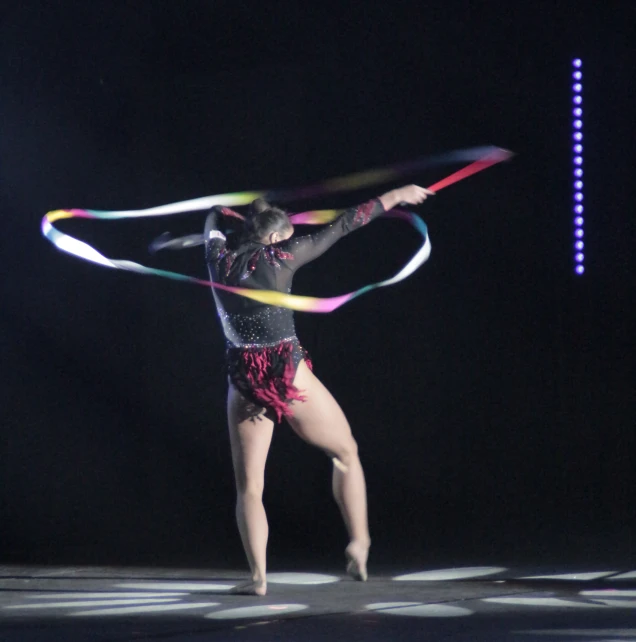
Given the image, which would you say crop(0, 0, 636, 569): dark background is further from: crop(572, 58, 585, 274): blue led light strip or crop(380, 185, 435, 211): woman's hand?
crop(380, 185, 435, 211): woman's hand

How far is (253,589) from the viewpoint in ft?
12.5

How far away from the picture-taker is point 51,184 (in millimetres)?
5113

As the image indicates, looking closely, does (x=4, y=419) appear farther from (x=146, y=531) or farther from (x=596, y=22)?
(x=596, y=22)

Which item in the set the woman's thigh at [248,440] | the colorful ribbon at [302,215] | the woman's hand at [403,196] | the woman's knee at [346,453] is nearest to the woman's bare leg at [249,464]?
the woman's thigh at [248,440]

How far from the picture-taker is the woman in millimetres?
3852

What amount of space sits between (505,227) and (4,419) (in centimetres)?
252

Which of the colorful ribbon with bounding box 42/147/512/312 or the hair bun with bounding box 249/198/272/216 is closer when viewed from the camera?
the colorful ribbon with bounding box 42/147/512/312

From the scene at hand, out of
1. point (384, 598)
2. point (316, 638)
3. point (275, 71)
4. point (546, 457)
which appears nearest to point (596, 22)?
point (275, 71)

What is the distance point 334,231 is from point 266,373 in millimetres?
557

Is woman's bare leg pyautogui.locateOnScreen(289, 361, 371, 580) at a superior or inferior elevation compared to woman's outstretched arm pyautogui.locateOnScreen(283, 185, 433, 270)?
inferior

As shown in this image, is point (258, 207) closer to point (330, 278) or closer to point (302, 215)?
point (302, 215)

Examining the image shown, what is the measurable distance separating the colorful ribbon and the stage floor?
103 cm

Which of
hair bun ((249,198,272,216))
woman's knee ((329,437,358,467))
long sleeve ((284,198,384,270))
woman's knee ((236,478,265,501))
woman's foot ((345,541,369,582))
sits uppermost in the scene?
hair bun ((249,198,272,216))

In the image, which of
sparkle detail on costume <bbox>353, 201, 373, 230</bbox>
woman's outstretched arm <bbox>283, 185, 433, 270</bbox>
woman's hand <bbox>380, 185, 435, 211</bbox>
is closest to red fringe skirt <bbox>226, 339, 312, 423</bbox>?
woman's outstretched arm <bbox>283, 185, 433, 270</bbox>
